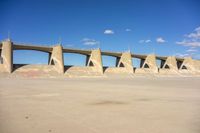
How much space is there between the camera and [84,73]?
5825 centimetres

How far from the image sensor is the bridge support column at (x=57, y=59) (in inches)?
2173

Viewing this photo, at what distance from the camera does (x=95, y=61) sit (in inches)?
2530

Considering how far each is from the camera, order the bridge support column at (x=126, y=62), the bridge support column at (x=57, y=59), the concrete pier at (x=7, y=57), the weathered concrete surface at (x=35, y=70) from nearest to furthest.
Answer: the concrete pier at (x=7, y=57) → the weathered concrete surface at (x=35, y=70) → the bridge support column at (x=57, y=59) → the bridge support column at (x=126, y=62)

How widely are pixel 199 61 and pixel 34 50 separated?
74.0 m

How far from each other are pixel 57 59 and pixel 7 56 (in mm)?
11862

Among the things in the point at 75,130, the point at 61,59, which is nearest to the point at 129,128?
the point at 75,130

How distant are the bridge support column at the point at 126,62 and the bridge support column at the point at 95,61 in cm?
1063

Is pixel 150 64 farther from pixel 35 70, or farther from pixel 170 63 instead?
pixel 35 70

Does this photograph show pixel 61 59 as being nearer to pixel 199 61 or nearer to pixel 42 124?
pixel 42 124

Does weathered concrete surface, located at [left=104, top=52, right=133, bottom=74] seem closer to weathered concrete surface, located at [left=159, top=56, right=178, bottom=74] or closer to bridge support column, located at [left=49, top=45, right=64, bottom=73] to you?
bridge support column, located at [left=49, top=45, right=64, bottom=73]

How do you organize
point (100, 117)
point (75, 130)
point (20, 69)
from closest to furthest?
point (75, 130)
point (100, 117)
point (20, 69)

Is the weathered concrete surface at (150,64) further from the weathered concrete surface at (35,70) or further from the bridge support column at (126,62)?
the weathered concrete surface at (35,70)

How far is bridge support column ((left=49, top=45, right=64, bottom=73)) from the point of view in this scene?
5519cm

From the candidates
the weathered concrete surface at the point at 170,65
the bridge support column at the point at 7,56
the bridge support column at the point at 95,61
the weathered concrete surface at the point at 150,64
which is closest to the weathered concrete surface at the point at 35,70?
the bridge support column at the point at 7,56
